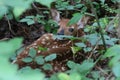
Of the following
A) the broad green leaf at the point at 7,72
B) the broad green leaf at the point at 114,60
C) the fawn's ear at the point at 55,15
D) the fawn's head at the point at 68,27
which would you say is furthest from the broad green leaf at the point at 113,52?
the fawn's ear at the point at 55,15

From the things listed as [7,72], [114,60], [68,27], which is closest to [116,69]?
[114,60]

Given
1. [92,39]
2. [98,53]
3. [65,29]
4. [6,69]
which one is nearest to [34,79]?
[6,69]

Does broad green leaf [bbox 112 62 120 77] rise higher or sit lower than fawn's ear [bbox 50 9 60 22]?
higher

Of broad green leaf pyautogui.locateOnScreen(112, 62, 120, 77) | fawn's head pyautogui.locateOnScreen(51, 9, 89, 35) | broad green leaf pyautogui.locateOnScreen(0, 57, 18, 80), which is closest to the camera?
broad green leaf pyautogui.locateOnScreen(0, 57, 18, 80)

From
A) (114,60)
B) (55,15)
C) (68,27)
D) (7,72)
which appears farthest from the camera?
(55,15)

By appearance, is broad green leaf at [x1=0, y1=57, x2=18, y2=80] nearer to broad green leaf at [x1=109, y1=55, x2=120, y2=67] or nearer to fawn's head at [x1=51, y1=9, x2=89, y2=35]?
broad green leaf at [x1=109, y1=55, x2=120, y2=67]

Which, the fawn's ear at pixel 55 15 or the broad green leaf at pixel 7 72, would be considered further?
the fawn's ear at pixel 55 15

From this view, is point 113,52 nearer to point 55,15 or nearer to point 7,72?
point 7,72

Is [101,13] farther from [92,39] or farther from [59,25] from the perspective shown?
[92,39]

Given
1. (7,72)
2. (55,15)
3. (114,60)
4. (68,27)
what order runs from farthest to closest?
(55,15) → (68,27) → (114,60) → (7,72)

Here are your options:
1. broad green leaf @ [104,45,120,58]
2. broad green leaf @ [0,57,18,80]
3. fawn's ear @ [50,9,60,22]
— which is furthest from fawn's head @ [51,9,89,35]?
broad green leaf @ [0,57,18,80]

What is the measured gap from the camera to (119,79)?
3.93 feet

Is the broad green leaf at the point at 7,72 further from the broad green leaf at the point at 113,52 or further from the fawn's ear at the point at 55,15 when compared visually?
the fawn's ear at the point at 55,15

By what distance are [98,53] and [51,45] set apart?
370 millimetres
